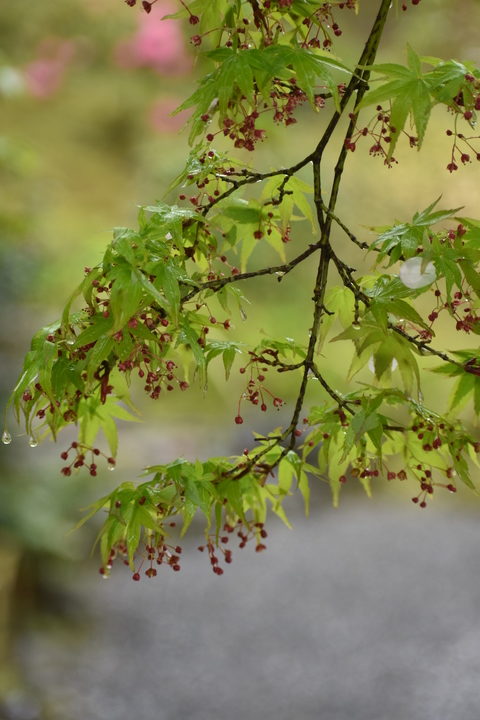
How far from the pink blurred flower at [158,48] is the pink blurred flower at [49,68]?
483 millimetres

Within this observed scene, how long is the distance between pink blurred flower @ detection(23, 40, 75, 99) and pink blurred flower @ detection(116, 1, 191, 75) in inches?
19.0

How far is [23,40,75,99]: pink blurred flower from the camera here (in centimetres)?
665

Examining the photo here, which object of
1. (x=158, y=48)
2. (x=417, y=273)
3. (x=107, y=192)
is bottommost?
(x=417, y=273)

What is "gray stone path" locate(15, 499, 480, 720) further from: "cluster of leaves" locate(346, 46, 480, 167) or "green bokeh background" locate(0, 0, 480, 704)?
"cluster of leaves" locate(346, 46, 480, 167)

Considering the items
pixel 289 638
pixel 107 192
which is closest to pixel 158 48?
pixel 107 192

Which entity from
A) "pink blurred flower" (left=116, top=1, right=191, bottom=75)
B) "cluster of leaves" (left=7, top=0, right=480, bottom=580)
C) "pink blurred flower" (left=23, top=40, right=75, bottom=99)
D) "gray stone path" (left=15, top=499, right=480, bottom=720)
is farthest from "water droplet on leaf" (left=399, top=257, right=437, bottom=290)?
"pink blurred flower" (left=23, top=40, right=75, bottom=99)

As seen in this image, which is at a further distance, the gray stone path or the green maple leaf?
the gray stone path

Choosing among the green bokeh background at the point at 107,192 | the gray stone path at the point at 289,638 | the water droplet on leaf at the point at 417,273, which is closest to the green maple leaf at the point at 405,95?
the water droplet on leaf at the point at 417,273

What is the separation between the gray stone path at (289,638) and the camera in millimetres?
2875

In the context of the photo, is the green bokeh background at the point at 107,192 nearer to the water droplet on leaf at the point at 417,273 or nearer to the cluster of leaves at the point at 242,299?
the cluster of leaves at the point at 242,299

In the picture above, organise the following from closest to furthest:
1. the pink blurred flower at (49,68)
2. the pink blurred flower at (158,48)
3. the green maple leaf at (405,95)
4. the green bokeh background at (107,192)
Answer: the green maple leaf at (405,95) → the green bokeh background at (107,192) → the pink blurred flower at (158,48) → the pink blurred flower at (49,68)

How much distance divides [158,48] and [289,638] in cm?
472

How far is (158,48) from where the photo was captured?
6551 mm

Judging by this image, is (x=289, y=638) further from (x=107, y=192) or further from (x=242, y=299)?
(x=107, y=192)
